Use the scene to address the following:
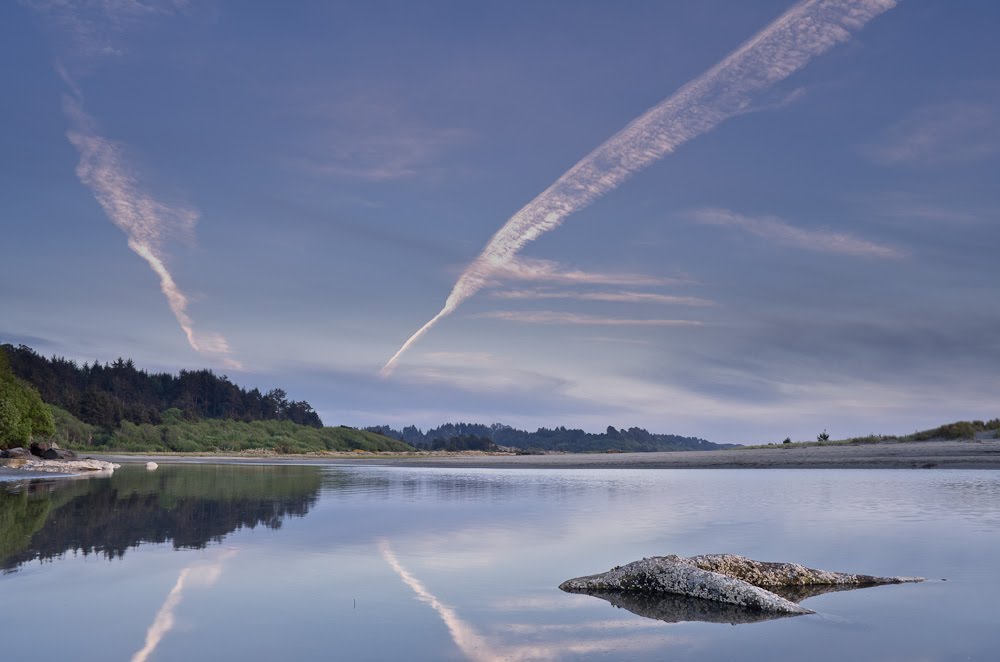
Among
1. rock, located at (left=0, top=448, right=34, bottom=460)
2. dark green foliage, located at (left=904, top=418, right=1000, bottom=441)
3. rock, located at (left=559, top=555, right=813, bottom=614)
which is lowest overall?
rock, located at (left=559, top=555, right=813, bottom=614)

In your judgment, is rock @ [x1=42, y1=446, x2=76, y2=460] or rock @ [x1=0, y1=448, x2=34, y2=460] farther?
rock @ [x1=42, y1=446, x2=76, y2=460]

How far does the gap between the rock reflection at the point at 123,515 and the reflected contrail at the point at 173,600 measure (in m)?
2.81

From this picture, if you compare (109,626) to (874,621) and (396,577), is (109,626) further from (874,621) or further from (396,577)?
(874,621)

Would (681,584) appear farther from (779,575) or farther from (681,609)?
(779,575)

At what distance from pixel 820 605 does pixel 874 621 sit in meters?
1.17

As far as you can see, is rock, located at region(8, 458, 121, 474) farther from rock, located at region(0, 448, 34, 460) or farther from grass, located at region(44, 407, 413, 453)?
grass, located at region(44, 407, 413, 453)

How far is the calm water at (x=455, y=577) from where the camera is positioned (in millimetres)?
10078

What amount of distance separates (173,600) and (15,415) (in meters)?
70.4

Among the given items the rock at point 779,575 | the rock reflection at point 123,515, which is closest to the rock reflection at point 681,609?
the rock at point 779,575

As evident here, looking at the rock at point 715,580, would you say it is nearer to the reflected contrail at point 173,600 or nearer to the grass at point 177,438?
the reflected contrail at point 173,600

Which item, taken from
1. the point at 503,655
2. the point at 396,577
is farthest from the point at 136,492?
the point at 503,655

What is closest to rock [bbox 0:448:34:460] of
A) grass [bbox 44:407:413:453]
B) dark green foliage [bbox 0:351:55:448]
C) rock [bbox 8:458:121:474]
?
rock [bbox 8:458:121:474]

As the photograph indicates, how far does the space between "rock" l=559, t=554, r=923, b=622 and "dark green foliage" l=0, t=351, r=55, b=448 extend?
239 feet

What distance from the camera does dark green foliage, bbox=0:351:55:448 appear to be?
228 ft
